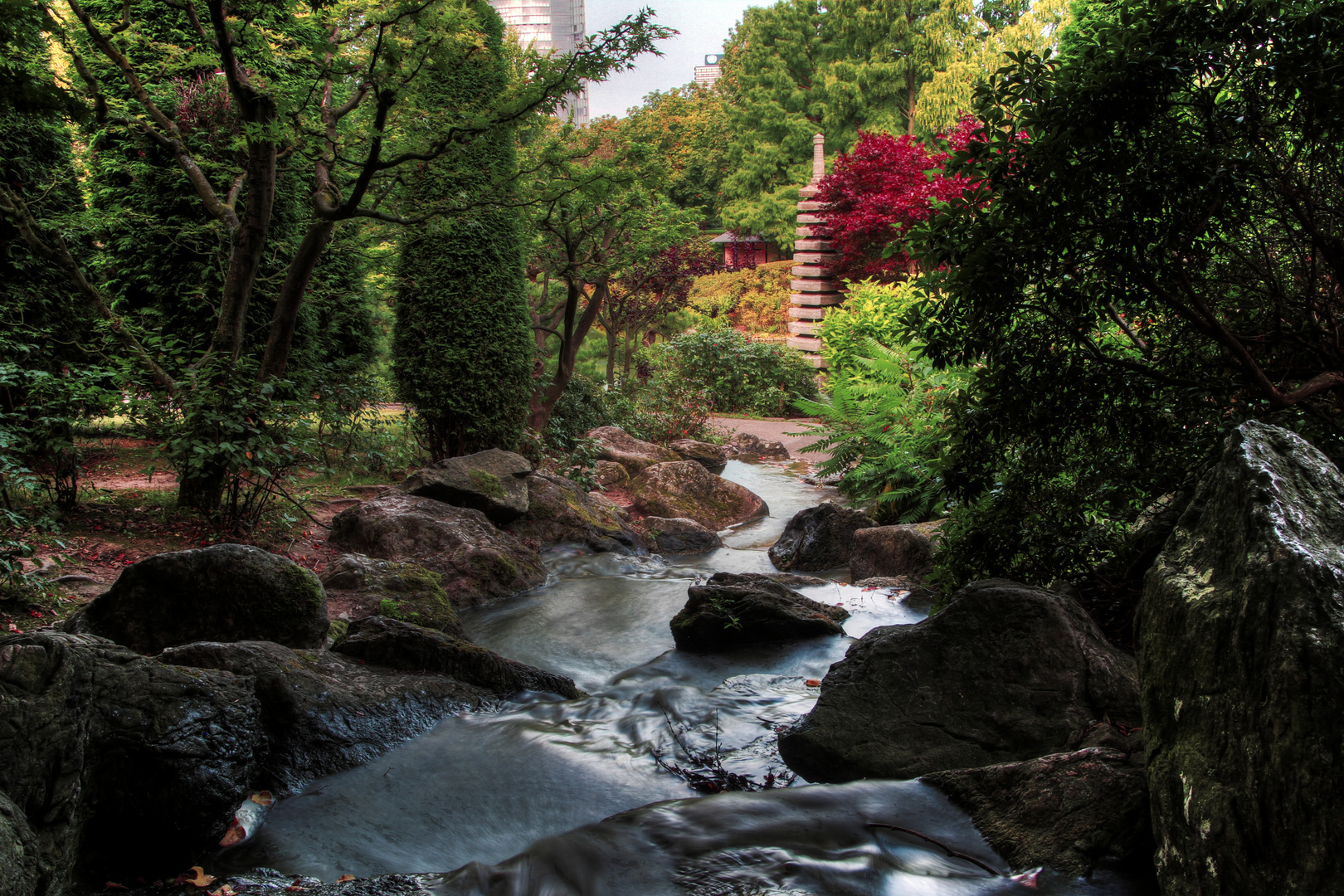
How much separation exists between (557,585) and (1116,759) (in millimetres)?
5491

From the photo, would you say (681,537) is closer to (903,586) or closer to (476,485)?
(476,485)

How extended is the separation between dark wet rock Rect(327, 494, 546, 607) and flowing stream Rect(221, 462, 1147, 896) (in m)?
1.22

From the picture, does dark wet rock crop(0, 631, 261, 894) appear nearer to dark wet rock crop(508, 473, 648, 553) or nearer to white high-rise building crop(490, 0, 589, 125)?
dark wet rock crop(508, 473, 648, 553)

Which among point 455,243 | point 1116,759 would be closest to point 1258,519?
point 1116,759

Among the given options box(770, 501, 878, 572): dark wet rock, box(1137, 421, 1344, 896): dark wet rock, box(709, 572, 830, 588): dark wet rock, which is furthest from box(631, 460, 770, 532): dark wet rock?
box(1137, 421, 1344, 896): dark wet rock

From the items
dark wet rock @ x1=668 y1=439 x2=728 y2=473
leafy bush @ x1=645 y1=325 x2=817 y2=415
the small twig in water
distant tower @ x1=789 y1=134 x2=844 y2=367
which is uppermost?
distant tower @ x1=789 y1=134 x2=844 y2=367

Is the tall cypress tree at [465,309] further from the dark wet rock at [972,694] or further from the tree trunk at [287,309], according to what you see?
the dark wet rock at [972,694]

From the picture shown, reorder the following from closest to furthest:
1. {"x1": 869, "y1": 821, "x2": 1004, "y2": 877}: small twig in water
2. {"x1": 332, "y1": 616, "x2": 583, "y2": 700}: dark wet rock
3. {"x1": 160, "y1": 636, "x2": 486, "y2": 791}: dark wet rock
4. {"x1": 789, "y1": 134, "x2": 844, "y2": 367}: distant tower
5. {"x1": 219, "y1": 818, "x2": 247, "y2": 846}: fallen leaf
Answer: {"x1": 869, "y1": 821, "x2": 1004, "y2": 877}: small twig in water → {"x1": 219, "y1": 818, "x2": 247, "y2": 846}: fallen leaf → {"x1": 160, "y1": 636, "x2": 486, "y2": 791}: dark wet rock → {"x1": 332, "y1": 616, "x2": 583, "y2": 700}: dark wet rock → {"x1": 789, "y1": 134, "x2": 844, "y2": 367}: distant tower

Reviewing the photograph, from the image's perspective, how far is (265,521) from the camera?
7.28 meters

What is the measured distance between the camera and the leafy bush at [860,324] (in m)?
12.8

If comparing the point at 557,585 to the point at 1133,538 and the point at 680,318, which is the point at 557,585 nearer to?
the point at 1133,538

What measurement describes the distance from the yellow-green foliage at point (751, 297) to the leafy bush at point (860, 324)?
12106 millimetres

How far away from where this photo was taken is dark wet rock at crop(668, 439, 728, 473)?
14.1 meters

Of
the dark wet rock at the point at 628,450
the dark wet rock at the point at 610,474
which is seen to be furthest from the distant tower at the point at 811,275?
the dark wet rock at the point at 610,474
